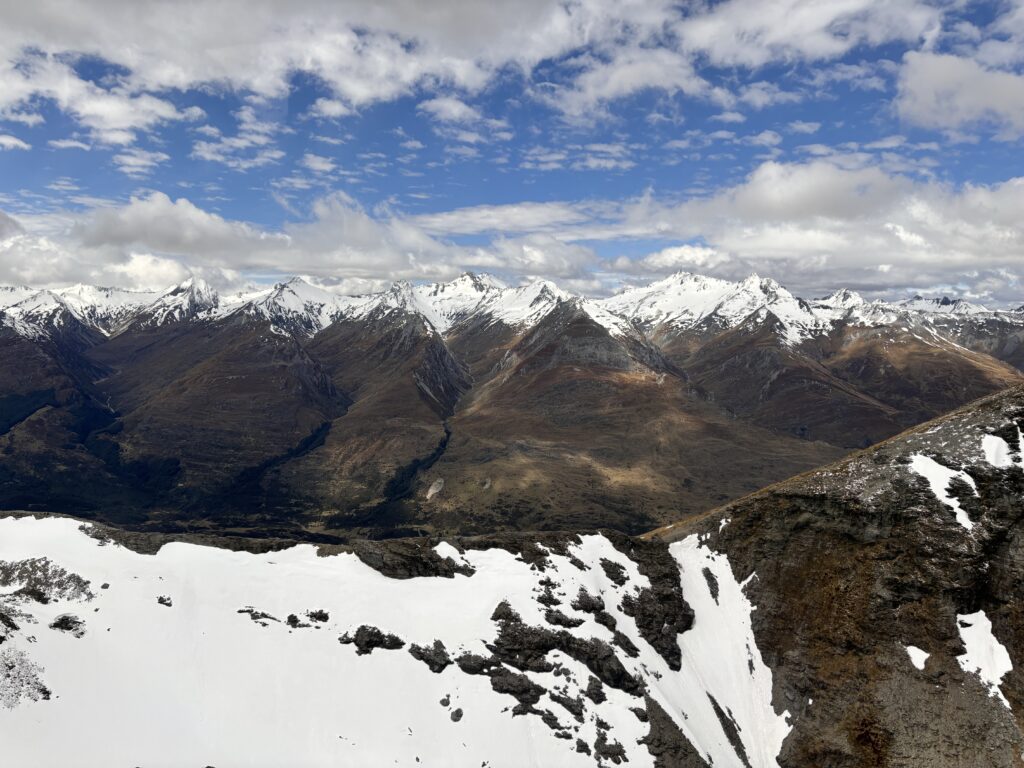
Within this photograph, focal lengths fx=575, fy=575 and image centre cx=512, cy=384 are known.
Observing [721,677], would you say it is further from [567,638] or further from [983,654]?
[983,654]

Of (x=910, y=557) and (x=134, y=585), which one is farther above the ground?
(x=134, y=585)

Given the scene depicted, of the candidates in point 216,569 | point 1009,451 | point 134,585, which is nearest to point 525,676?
point 216,569

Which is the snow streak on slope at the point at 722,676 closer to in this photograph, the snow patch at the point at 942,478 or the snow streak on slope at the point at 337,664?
the snow streak on slope at the point at 337,664

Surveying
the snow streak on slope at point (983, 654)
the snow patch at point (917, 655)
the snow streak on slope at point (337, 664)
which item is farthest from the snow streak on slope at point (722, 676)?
the snow streak on slope at point (983, 654)

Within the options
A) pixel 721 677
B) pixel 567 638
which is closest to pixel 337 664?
pixel 567 638

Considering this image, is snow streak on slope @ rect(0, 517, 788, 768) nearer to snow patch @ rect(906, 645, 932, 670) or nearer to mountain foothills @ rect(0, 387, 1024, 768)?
mountain foothills @ rect(0, 387, 1024, 768)

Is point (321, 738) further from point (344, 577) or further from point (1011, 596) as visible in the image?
point (1011, 596)

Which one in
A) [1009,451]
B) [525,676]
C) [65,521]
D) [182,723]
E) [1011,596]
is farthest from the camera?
[1009,451]
